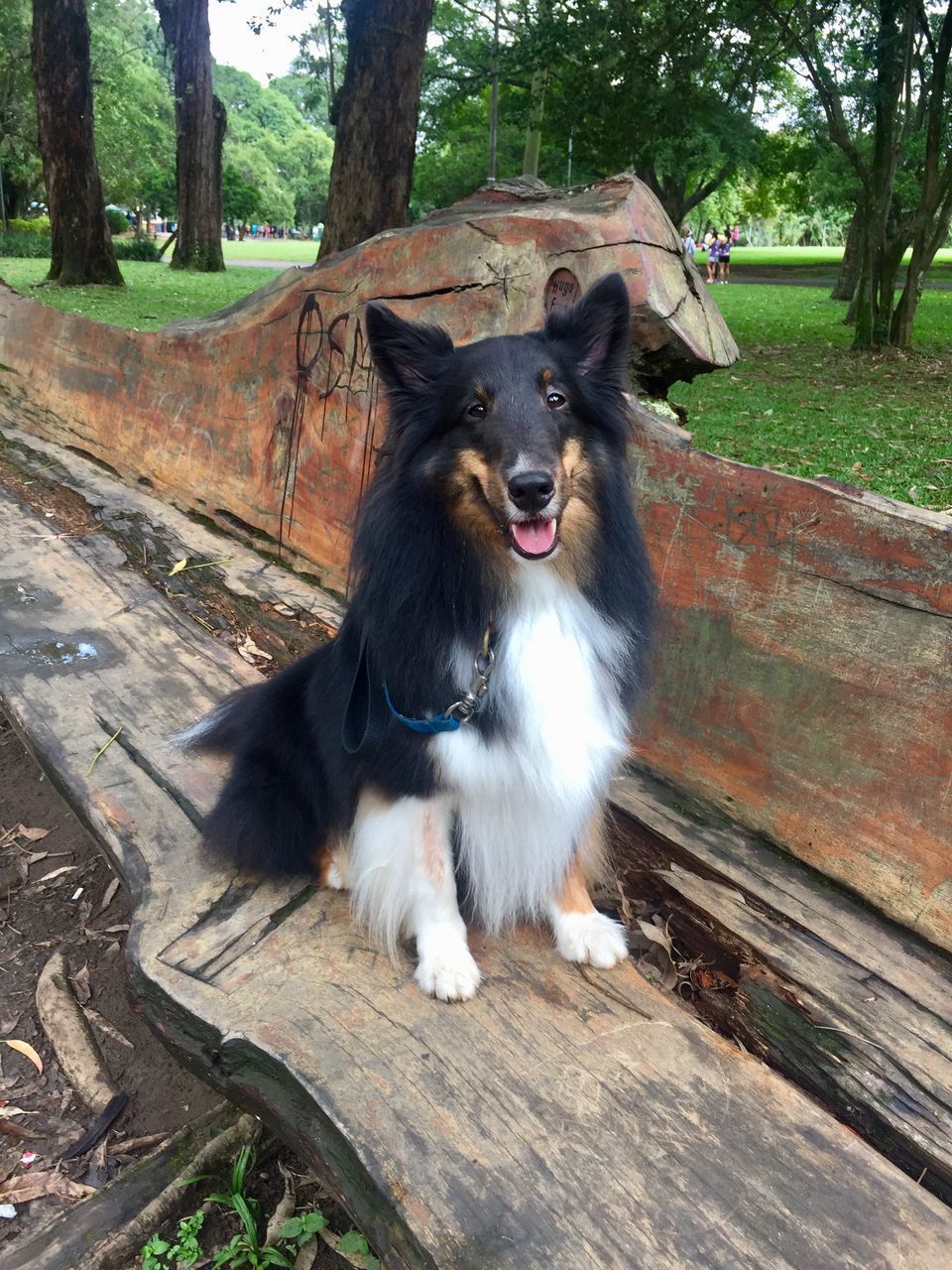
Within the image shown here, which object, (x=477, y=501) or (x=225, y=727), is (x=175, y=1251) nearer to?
(x=225, y=727)

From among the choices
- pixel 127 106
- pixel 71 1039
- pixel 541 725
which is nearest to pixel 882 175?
pixel 541 725

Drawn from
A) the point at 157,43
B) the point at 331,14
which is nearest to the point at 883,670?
the point at 331,14

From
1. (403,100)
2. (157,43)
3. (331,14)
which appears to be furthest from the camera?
(157,43)

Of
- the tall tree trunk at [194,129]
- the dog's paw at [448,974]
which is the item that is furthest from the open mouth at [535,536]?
the tall tree trunk at [194,129]

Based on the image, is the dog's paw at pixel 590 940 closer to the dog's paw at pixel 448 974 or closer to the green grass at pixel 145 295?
the dog's paw at pixel 448 974

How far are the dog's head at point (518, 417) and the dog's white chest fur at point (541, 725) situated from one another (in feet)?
0.48

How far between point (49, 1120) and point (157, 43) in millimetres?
48982

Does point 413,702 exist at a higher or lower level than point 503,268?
lower

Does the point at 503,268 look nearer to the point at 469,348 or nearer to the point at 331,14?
the point at 469,348

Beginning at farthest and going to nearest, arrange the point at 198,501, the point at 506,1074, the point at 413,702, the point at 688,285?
the point at 198,501 < the point at 688,285 < the point at 413,702 < the point at 506,1074

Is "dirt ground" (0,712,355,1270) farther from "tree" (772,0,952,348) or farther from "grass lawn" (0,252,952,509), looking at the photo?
"tree" (772,0,952,348)

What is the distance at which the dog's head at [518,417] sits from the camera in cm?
203

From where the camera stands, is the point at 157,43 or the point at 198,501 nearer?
the point at 198,501

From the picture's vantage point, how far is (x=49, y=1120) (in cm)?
242
